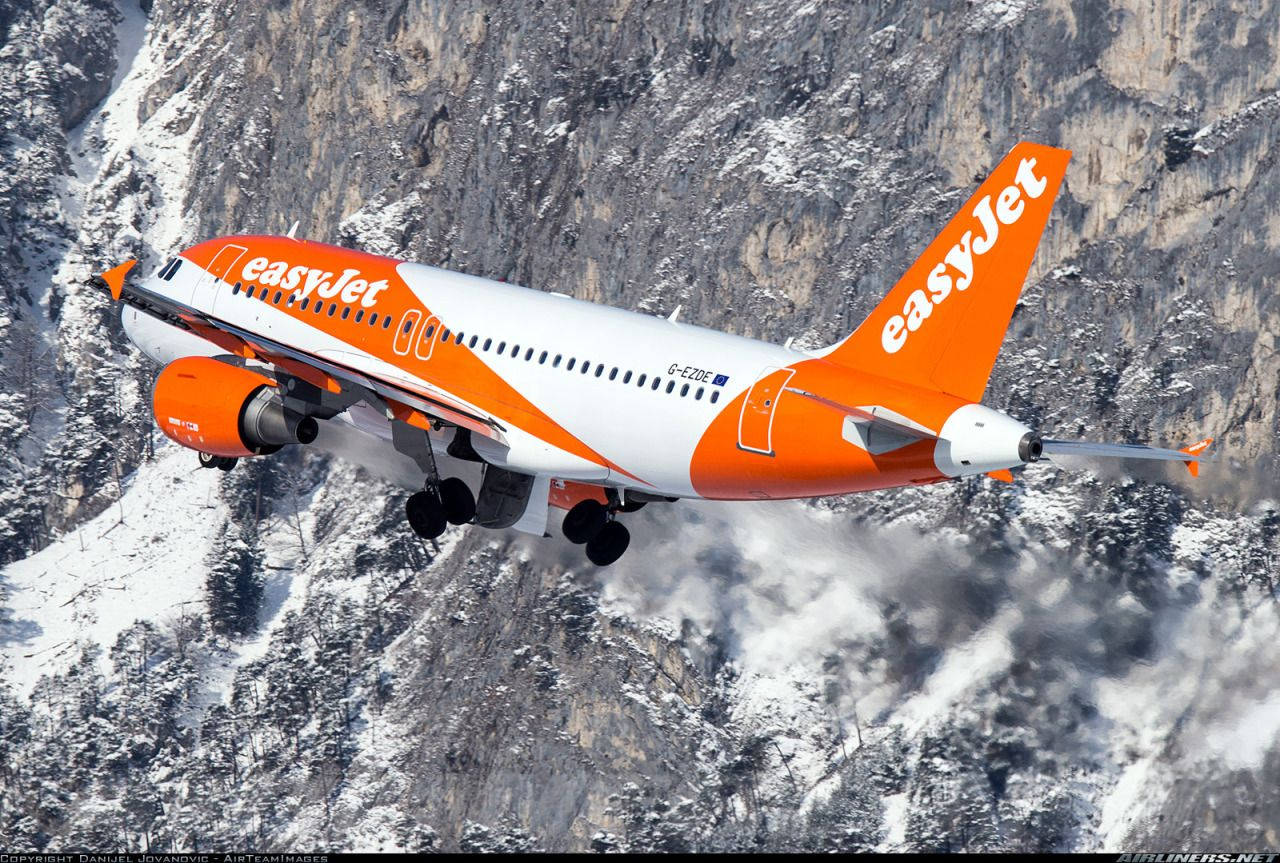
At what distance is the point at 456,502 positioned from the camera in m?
45.7

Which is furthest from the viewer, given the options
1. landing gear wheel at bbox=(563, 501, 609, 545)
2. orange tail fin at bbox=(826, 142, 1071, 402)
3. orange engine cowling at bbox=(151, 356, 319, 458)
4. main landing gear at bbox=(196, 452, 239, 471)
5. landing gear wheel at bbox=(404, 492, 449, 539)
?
main landing gear at bbox=(196, 452, 239, 471)

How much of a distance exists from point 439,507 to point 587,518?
11.2 ft

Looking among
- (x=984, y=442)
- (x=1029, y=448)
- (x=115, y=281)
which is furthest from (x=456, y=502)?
(x=1029, y=448)

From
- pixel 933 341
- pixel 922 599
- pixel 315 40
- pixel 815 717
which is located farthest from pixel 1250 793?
pixel 315 40

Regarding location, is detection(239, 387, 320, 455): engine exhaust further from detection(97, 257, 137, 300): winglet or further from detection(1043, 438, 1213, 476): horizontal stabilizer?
detection(1043, 438, 1213, 476): horizontal stabilizer

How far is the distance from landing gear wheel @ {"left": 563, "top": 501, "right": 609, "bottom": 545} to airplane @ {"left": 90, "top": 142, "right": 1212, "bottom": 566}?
0.04m

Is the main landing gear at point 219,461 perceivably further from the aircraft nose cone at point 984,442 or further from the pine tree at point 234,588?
the pine tree at point 234,588

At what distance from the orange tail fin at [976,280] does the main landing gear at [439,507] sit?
34.7 ft

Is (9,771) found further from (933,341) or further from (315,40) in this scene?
(933,341)

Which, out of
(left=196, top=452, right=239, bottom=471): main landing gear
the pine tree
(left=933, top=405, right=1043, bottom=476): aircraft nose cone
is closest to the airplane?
(left=933, top=405, right=1043, bottom=476): aircraft nose cone

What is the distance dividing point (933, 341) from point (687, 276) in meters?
108

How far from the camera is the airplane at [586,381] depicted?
39062 mm

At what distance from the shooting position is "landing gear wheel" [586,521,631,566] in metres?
46.9

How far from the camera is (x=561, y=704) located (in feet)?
425
